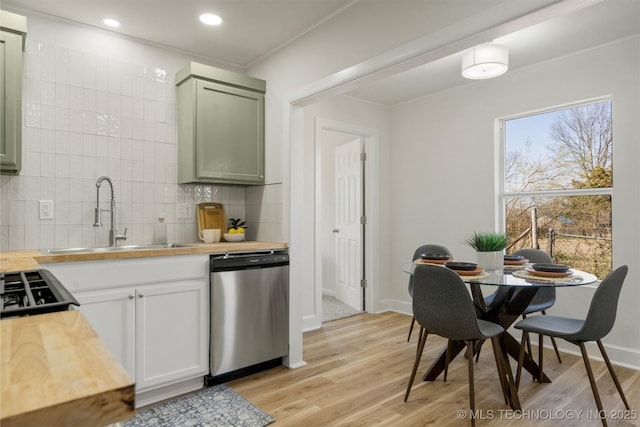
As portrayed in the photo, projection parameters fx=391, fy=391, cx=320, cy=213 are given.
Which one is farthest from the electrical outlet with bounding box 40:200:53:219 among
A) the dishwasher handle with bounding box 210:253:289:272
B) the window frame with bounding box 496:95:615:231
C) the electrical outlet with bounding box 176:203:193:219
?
the window frame with bounding box 496:95:615:231

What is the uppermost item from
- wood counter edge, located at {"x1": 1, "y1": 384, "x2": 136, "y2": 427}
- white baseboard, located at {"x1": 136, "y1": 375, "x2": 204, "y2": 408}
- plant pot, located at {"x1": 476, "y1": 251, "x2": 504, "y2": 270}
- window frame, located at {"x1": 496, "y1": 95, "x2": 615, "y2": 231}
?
window frame, located at {"x1": 496, "y1": 95, "x2": 615, "y2": 231}

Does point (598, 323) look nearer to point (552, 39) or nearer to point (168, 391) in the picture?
point (552, 39)

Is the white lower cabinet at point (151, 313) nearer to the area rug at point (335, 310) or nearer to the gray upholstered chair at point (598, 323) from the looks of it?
the area rug at point (335, 310)

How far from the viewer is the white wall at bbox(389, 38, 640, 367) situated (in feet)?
9.87

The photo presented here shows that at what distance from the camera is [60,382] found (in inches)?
22.0

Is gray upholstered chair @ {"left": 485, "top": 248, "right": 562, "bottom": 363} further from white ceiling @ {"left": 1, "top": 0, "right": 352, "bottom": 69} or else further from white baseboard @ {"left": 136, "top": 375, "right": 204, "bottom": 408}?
white ceiling @ {"left": 1, "top": 0, "right": 352, "bottom": 69}

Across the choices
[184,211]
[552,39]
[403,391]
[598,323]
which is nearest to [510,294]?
[598,323]

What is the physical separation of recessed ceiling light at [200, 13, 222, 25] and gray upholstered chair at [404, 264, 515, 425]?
7.04ft

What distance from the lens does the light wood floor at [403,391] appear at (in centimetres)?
222

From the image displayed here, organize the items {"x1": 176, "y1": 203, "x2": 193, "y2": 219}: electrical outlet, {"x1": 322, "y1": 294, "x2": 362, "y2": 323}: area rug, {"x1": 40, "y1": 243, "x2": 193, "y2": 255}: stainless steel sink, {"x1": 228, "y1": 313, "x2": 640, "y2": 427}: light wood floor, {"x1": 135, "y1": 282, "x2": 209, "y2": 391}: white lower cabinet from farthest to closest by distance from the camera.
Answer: {"x1": 322, "y1": 294, "x2": 362, "y2": 323}: area rug → {"x1": 176, "y1": 203, "x2": 193, "y2": 219}: electrical outlet → {"x1": 40, "y1": 243, "x2": 193, "y2": 255}: stainless steel sink → {"x1": 135, "y1": 282, "x2": 209, "y2": 391}: white lower cabinet → {"x1": 228, "y1": 313, "x2": 640, "y2": 427}: light wood floor

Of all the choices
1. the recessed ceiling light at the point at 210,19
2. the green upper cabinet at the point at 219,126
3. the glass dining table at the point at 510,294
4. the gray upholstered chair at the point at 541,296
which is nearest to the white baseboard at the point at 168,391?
the green upper cabinet at the point at 219,126

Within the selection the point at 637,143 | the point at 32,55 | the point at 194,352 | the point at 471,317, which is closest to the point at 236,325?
the point at 194,352

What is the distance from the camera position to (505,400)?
2.39 m

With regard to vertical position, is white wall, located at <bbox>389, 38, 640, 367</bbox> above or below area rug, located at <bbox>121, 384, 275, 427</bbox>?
above
